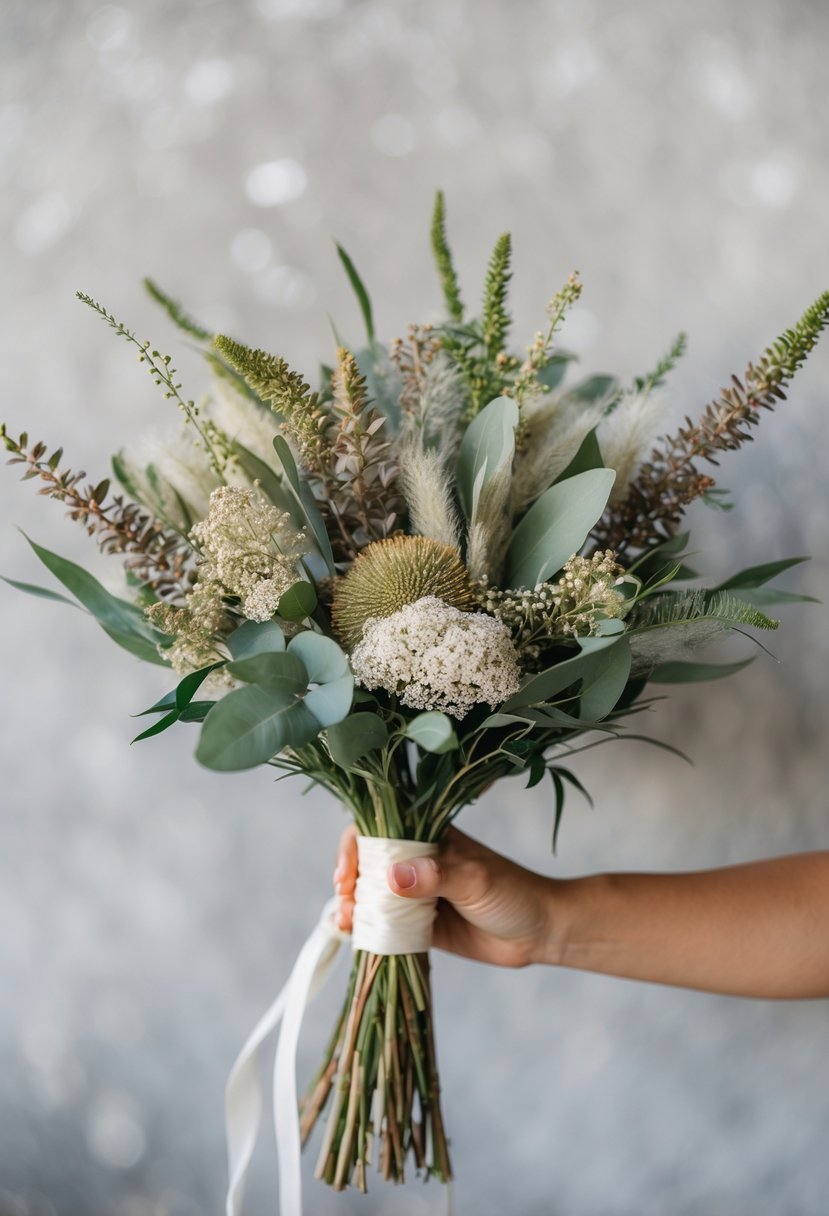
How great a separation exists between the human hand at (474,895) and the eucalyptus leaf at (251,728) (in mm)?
268

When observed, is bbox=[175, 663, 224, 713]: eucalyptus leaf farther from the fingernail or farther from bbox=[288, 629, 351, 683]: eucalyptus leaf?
the fingernail

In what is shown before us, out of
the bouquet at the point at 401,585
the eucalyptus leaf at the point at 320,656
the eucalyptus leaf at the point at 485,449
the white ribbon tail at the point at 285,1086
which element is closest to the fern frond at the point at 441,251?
Answer: the bouquet at the point at 401,585

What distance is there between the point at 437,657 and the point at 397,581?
8 centimetres

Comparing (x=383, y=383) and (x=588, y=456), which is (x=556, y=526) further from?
(x=383, y=383)

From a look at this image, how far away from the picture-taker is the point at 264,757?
61cm

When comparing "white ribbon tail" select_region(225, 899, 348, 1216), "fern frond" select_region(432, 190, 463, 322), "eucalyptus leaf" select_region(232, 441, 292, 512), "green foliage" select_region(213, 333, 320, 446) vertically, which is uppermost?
"fern frond" select_region(432, 190, 463, 322)

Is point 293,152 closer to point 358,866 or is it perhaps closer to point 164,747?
point 164,747

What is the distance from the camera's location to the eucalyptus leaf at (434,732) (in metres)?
0.62

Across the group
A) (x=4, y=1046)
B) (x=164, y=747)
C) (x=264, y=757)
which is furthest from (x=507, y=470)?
(x=4, y=1046)

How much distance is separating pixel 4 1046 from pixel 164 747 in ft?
1.57

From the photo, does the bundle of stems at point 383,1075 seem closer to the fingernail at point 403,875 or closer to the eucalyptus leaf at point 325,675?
the fingernail at point 403,875

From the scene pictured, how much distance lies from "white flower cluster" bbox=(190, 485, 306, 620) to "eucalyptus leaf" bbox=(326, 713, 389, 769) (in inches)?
4.0

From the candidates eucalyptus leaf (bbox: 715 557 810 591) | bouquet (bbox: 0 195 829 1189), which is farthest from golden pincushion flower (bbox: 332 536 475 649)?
eucalyptus leaf (bbox: 715 557 810 591)

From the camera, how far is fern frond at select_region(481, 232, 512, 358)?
80 centimetres
